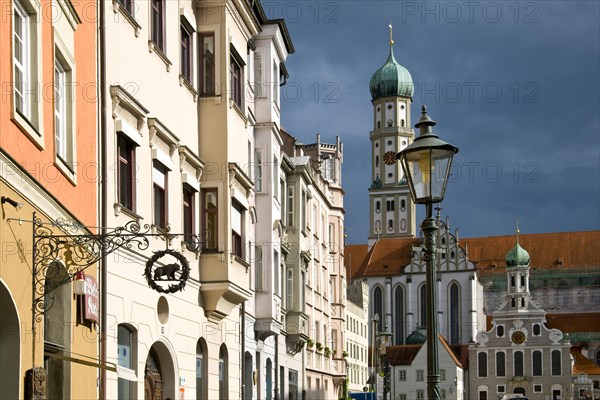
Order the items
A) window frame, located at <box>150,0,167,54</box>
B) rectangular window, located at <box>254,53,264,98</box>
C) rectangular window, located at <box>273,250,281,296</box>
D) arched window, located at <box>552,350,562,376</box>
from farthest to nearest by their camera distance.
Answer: arched window, located at <box>552,350,562,376</box> → rectangular window, located at <box>273,250,281,296</box> → rectangular window, located at <box>254,53,264,98</box> → window frame, located at <box>150,0,167,54</box>

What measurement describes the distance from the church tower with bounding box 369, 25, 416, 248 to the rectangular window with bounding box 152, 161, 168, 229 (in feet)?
410

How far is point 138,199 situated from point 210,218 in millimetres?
3932

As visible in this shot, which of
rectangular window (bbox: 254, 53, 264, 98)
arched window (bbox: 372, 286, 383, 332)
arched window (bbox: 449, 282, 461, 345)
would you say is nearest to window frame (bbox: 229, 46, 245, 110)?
rectangular window (bbox: 254, 53, 264, 98)

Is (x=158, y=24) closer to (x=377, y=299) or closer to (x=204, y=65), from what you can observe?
Result: (x=204, y=65)

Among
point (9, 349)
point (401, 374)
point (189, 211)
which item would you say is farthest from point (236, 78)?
point (401, 374)

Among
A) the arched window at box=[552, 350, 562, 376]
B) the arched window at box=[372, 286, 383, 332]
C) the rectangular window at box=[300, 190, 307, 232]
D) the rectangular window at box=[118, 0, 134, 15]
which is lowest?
the arched window at box=[552, 350, 562, 376]

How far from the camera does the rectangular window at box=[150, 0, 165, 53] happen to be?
57.7 feet

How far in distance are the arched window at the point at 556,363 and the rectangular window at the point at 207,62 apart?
328ft

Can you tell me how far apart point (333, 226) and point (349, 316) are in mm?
48413

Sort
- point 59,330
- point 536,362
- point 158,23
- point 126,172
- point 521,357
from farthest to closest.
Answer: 1. point 521,357
2. point 536,362
3. point 158,23
4. point 126,172
5. point 59,330

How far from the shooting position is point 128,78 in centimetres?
1576

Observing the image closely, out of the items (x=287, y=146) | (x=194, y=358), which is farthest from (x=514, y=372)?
(x=194, y=358)

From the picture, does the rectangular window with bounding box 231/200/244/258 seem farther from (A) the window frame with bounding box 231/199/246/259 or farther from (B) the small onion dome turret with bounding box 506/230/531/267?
(B) the small onion dome turret with bounding box 506/230/531/267

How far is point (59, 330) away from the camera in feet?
41.0
